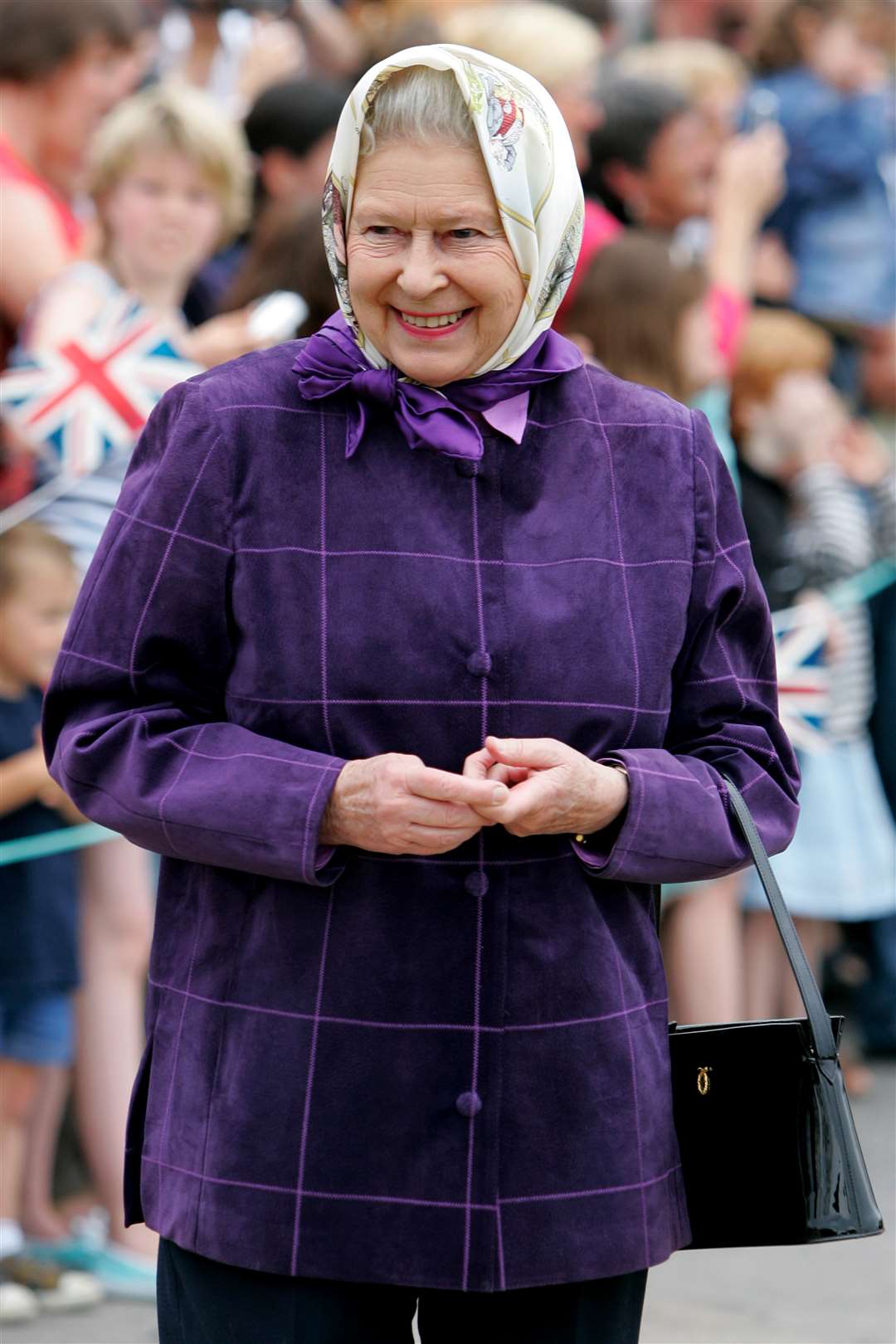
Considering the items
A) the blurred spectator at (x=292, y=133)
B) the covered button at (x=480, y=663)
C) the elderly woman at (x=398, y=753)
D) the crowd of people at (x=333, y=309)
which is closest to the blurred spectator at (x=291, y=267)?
the crowd of people at (x=333, y=309)

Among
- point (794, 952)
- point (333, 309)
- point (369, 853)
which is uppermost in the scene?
point (333, 309)

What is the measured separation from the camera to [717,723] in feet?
7.31

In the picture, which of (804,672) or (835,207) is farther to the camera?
(835,207)

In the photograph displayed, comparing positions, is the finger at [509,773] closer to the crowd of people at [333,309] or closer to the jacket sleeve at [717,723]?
the jacket sleeve at [717,723]

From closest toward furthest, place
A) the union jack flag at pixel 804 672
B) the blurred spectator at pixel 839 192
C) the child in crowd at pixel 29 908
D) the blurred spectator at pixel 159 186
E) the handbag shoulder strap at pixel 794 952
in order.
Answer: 1. the handbag shoulder strap at pixel 794 952
2. the child in crowd at pixel 29 908
3. the blurred spectator at pixel 159 186
4. the union jack flag at pixel 804 672
5. the blurred spectator at pixel 839 192

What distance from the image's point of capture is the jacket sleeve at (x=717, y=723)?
2.09 metres

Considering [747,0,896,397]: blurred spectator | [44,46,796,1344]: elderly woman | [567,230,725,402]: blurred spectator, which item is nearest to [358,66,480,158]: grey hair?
[44,46,796,1344]: elderly woman

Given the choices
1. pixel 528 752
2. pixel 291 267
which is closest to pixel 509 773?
pixel 528 752

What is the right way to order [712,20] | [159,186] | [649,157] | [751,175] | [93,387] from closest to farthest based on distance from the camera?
1. [93,387]
2. [159,186]
3. [751,175]
4. [649,157]
5. [712,20]

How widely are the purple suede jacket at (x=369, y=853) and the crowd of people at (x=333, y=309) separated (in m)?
1.67

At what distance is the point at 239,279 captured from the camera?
15.0 ft

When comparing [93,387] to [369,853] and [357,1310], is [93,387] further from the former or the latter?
[357,1310]

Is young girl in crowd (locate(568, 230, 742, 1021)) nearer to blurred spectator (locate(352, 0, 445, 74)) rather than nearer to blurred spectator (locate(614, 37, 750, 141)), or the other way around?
blurred spectator (locate(352, 0, 445, 74))

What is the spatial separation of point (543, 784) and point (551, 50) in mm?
3531
